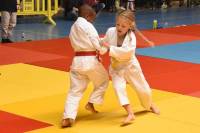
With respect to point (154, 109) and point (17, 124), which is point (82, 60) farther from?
point (154, 109)

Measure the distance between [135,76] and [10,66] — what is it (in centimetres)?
416

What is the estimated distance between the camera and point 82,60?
5.77m

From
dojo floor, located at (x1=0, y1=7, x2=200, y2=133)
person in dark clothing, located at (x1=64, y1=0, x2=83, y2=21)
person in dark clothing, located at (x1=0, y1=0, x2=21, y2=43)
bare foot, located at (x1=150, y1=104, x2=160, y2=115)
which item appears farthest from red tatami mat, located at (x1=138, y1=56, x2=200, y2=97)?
person in dark clothing, located at (x1=64, y1=0, x2=83, y2=21)

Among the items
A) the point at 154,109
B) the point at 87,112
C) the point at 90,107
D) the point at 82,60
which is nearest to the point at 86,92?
the point at 87,112

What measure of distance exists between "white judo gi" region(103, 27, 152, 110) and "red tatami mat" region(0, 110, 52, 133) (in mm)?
1039

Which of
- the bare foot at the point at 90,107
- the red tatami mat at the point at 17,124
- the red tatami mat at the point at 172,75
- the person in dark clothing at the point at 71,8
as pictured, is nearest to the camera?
the red tatami mat at the point at 17,124

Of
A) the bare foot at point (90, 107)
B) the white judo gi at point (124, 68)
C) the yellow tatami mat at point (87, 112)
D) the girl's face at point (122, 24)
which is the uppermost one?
the girl's face at point (122, 24)

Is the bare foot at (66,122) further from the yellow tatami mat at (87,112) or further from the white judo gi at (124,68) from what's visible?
the white judo gi at (124,68)

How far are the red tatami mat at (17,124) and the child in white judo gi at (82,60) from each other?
1.19 ft

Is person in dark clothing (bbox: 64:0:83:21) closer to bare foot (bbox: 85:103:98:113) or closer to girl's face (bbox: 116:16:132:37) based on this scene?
bare foot (bbox: 85:103:98:113)

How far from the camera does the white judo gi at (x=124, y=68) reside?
5.73m

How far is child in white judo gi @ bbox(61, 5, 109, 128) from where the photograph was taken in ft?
18.7

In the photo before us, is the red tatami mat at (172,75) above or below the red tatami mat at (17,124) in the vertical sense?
above

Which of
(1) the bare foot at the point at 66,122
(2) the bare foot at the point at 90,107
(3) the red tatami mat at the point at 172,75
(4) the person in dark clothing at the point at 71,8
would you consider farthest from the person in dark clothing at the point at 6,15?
(1) the bare foot at the point at 66,122
